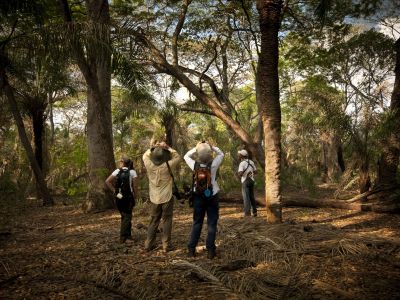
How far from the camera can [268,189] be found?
25.0ft

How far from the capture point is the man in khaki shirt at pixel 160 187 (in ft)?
21.3

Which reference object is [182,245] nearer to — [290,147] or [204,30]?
[204,30]

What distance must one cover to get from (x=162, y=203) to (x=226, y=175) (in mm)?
15394

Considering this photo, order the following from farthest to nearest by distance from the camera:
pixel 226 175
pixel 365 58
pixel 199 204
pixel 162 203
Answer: pixel 226 175 < pixel 365 58 < pixel 162 203 < pixel 199 204

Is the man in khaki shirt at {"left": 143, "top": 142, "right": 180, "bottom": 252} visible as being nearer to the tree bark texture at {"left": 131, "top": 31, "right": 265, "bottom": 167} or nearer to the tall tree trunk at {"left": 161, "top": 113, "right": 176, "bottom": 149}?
the tree bark texture at {"left": 131, "top": 31, "right": 265, "bottom": 167}

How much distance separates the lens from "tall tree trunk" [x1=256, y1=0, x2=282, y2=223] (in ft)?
24.7

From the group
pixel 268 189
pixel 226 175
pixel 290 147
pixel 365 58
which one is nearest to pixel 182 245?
pixel 268 189

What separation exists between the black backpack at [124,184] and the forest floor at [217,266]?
3.11 feet

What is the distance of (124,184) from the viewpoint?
287 inches

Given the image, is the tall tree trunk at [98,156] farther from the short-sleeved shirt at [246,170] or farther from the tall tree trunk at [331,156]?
the tall tree trunk at [331,156]

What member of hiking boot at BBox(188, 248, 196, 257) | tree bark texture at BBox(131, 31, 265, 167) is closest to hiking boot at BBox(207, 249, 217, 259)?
hiking boot at BBox(188, 248, 196, 257)

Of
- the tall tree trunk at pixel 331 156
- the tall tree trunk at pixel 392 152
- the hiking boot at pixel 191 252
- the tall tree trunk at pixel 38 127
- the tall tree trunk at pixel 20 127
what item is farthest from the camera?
the tall tree trunk at pixel 331 156

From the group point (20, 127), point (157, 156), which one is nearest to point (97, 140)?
point (20, 127)

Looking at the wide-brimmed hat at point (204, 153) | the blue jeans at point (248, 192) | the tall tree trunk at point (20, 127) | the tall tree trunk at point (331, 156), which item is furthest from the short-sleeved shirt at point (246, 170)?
the tall tree trunk at point (331, 156)
